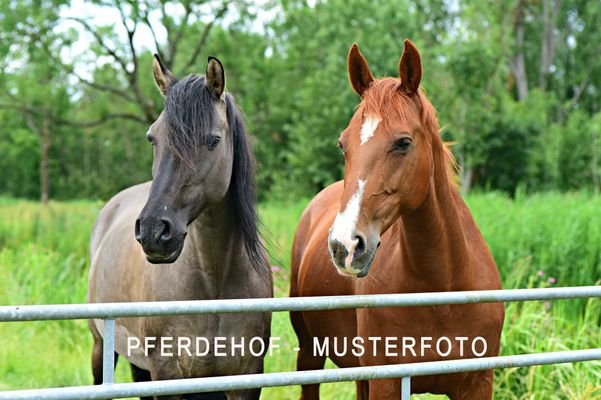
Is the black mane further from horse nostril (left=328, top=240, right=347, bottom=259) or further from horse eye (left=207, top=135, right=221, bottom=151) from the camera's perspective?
horse nostril (left=328, top=240, right=347, bottom=259)

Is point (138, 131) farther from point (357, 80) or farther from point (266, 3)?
point (357, 80)

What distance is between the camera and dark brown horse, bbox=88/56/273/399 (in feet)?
10.5

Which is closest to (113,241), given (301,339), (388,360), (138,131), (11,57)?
(301,339)

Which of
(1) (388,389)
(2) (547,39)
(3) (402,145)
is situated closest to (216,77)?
(3) (402,145)

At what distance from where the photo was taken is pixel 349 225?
245 centimetres

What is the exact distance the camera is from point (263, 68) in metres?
16.1

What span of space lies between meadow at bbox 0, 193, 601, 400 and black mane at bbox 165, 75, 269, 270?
290mm

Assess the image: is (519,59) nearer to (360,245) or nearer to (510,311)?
(510,311)

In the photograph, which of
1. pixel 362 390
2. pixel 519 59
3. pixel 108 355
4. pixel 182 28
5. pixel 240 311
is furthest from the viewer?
pixel 519 59

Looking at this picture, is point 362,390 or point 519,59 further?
point 519,59

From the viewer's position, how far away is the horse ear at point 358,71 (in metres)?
3.00

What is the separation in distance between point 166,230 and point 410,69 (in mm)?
1242

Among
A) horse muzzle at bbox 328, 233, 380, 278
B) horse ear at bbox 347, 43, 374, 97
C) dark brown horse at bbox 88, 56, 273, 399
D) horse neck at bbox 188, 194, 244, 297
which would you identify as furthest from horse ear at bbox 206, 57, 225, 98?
horse muzzle at bbox 328, 233, 380, 278

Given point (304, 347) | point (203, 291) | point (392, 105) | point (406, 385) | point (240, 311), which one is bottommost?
point (304, 347)
